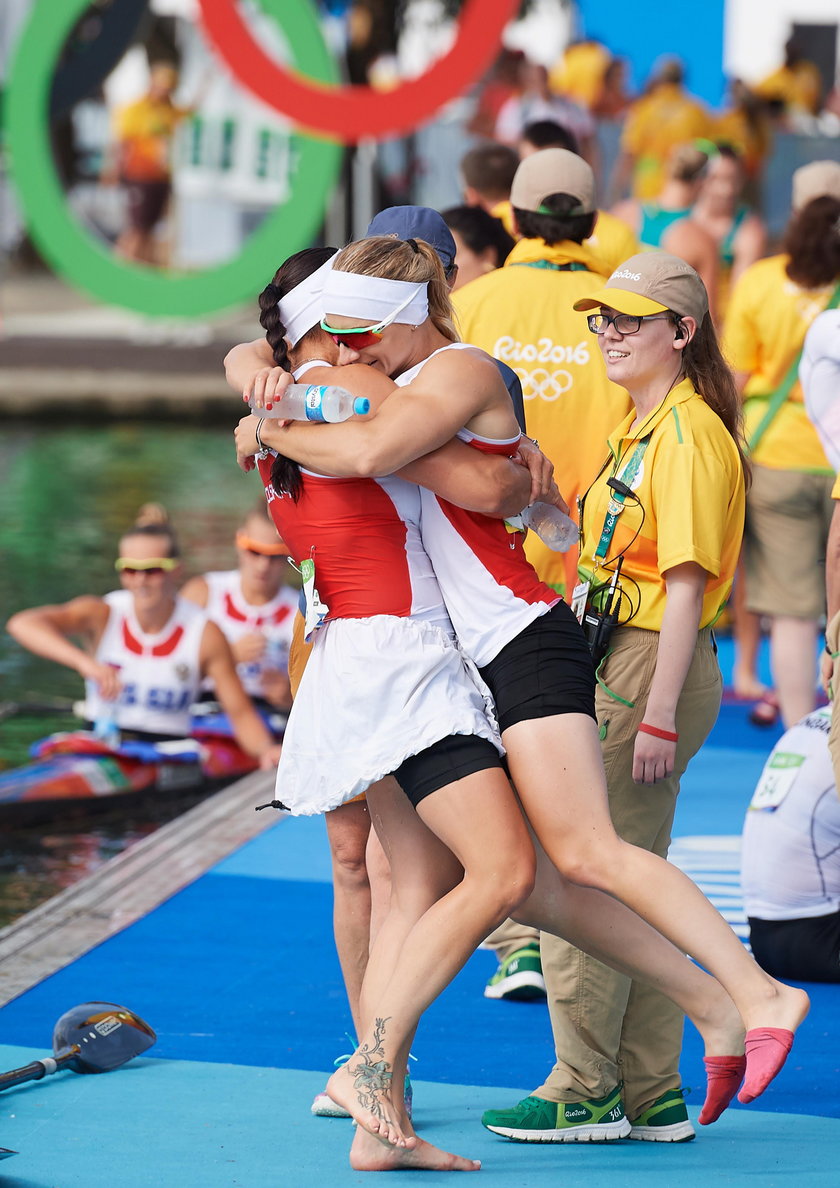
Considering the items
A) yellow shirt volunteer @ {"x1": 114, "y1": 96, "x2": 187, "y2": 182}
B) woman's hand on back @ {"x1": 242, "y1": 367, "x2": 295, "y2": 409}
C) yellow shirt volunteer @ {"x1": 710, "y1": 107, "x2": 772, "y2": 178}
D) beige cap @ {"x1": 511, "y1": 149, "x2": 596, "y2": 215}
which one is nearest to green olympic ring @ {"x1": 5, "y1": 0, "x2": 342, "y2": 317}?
yellow shirt volunteer @ {"x1": 710, "y1": 107, "x2": 772, "y2": 178}

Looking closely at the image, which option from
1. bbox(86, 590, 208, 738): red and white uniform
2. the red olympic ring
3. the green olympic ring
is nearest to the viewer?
bbox(86, 590, 208, 738): red and white uniform

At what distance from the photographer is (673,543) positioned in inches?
145

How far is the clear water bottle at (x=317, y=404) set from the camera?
3.38 m

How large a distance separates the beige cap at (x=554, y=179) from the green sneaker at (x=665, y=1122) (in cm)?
229

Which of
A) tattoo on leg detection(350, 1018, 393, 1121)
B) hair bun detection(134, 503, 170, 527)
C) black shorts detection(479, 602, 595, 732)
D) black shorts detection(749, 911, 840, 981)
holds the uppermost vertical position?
hair bun detection(134, 503, 170, 527)

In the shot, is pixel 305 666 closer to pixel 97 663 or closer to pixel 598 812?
pixel 598 812

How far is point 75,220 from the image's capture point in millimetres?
16859

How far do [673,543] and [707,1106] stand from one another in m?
1.08

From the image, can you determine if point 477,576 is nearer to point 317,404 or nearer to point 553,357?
point 317,404

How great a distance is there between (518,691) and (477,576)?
0.76ft

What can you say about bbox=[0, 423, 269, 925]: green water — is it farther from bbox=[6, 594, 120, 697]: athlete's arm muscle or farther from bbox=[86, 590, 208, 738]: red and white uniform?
bbox=[6, 594, 120, 697]: athlete's arm muscle

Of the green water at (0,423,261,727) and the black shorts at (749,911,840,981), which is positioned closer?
the black shorts at (749,911,840,981)

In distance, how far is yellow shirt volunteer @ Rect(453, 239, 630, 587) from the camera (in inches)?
188

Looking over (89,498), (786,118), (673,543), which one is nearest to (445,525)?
(673,543)
